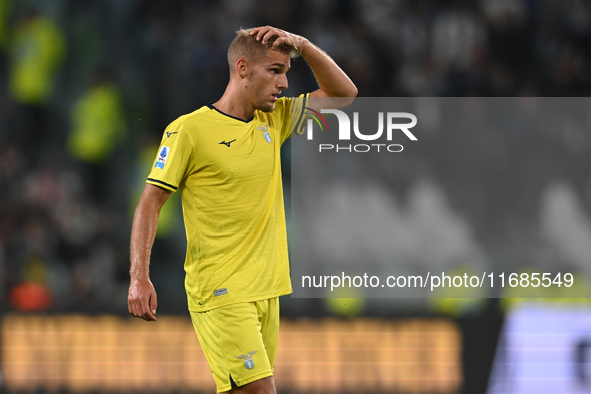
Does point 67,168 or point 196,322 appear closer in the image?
point 196,322

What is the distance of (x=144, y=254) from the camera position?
2.74 meters

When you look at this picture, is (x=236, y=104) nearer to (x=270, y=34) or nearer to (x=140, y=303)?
(x=270, y=34)

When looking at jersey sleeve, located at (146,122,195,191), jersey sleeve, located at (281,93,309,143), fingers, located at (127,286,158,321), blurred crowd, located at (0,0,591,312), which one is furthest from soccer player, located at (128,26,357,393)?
blurred crowd, located at (0,0,591,312)

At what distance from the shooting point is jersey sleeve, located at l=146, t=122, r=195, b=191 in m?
2.80

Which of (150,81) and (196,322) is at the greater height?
(150,81)

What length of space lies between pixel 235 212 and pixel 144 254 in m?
0.40

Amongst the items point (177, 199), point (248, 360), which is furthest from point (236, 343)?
point (177, 199)

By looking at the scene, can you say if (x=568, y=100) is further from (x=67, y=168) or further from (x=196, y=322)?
(x=67, y=168)

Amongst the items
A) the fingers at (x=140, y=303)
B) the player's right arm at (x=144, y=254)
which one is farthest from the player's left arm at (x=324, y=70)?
the fingers at (x=140, y=303)

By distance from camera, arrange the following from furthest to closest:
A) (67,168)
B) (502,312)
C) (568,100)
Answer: (67,168)
(568,100)
(502,312)

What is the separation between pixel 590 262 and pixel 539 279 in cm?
34

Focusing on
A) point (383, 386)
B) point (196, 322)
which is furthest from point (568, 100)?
point (196, 322)

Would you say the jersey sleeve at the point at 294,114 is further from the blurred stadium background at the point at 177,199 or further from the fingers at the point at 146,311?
the blurred stadium background at the point at 177,199

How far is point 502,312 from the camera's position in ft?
14.8
